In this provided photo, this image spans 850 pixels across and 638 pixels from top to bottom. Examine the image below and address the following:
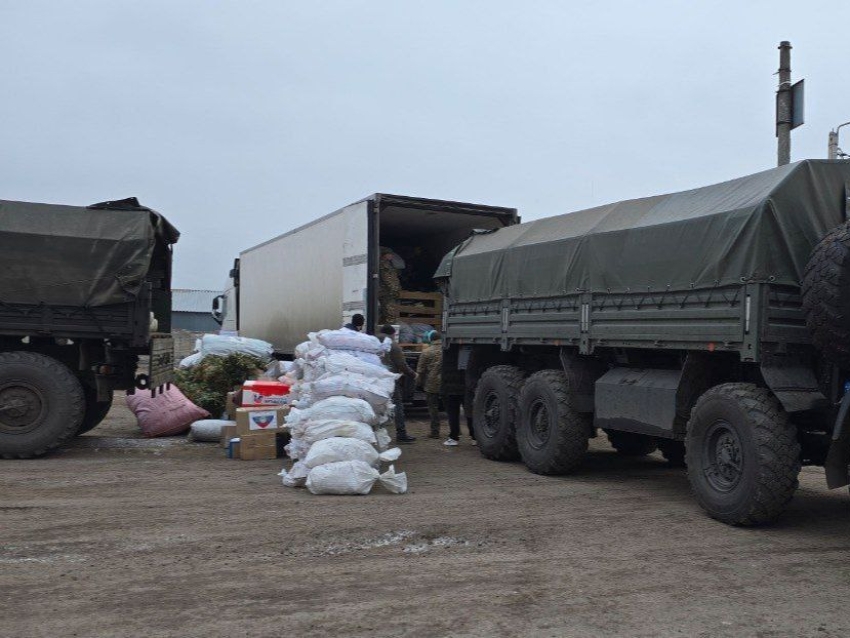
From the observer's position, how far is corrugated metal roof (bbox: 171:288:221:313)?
63156 mm

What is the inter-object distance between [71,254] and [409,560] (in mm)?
6496

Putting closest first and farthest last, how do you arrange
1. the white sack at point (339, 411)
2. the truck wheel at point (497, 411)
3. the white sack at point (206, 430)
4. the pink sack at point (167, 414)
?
the white sack at point (339, 411) < the truck wheel at point (497, 411) < the white sack at point (206, 430) < the pink sack at point (167, 414)

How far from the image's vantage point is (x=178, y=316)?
5862 centimetres

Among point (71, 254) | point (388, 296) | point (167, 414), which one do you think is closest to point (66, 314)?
point (71, 254)

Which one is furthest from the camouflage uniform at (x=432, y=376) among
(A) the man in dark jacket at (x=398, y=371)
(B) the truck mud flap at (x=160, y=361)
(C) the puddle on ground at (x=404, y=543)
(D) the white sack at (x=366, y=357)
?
(C) the puddle on ground at (x=404, y=543)

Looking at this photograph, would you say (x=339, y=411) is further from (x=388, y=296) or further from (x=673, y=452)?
(x=388, y=296)

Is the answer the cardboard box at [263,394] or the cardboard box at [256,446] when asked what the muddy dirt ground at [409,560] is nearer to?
the cardboard box at [256,446]

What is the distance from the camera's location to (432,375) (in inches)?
499

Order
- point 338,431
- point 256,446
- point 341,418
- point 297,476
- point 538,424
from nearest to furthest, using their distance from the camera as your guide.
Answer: point 297,476
point 338,431
point 341,418
point 538,424
point 256,446

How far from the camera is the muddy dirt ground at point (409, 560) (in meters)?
4.49

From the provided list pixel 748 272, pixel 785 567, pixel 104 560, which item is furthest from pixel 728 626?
pixel 104 560

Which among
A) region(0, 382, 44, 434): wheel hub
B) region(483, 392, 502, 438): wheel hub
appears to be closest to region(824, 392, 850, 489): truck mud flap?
region(483, 392, 502, 438): wheel hub

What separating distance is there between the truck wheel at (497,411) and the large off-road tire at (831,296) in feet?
14.3

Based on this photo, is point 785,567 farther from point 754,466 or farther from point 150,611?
point 150,611
